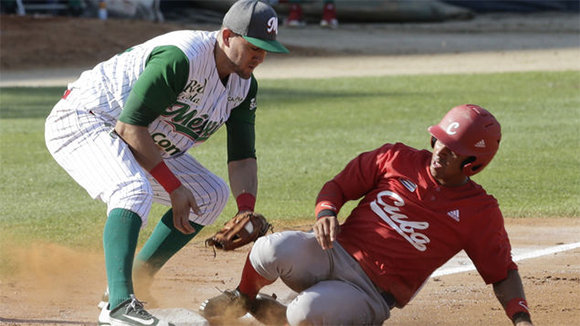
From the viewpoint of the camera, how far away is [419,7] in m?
26.2

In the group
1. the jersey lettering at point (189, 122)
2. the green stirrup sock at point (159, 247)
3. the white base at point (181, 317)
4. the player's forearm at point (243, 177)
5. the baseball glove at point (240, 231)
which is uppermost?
the jersey lettering at point (189, 122)

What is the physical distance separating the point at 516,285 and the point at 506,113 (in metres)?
8.42

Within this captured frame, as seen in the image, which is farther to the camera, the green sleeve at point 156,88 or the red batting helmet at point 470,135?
the green sleeve at point 156,88

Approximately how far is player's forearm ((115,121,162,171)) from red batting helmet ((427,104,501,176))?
3.85 feet

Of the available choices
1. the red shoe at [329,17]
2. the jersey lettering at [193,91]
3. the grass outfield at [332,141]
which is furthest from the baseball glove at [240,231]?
the red shoe at [329,17]

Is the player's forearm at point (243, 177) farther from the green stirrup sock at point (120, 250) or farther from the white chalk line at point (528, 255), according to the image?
the white chalk line at point (528, 255)

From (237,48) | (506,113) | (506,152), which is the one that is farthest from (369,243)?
(506,113)

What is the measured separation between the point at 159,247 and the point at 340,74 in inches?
489

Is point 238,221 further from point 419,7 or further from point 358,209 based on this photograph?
point 419,7

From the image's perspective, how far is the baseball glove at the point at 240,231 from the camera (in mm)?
4246

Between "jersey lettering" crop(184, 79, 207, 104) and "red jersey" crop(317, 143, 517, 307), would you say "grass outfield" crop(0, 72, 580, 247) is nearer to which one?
"jersey lettering" crop(184, 79, 207, 104)

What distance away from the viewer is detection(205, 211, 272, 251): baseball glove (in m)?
4.25

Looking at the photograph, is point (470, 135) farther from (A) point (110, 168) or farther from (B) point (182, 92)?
(A) point (110, 168)

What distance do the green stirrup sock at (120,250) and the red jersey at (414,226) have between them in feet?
2.67
